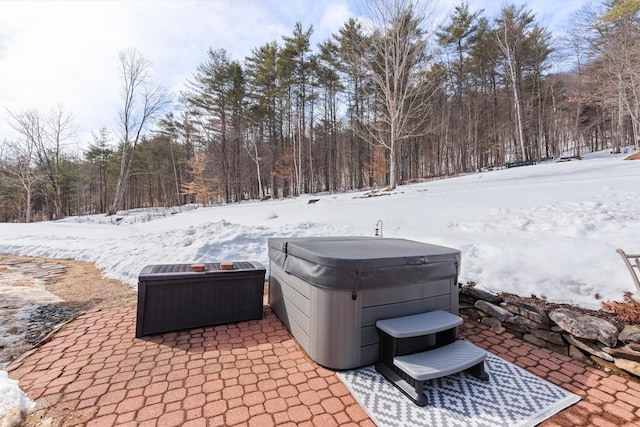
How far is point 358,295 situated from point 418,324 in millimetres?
442

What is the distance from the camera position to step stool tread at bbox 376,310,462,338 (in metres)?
1.63

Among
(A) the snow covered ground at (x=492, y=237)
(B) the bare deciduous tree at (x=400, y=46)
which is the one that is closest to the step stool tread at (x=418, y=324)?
(A) the snow covered ground at (x=492, y=237)

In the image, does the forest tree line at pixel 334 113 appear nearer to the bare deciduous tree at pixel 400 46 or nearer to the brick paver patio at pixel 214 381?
the bare deciduous tree at pixel 400 46

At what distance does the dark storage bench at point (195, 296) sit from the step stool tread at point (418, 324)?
140cm

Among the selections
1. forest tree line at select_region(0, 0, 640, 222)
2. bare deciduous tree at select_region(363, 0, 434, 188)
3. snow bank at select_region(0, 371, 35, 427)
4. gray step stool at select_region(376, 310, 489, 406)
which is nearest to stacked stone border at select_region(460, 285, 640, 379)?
gray step stool at select_region(376, 310, 489, 406)

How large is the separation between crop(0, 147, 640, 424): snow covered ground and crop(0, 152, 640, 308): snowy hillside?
0.01 metres

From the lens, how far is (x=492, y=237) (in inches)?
135

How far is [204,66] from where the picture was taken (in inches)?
599

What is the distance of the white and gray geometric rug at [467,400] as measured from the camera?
137cm

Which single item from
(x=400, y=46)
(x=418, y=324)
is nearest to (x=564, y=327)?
(x=418, y=324)

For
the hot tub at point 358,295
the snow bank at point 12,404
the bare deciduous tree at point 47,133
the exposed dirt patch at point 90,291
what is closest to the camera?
the snow bank at point 12,404

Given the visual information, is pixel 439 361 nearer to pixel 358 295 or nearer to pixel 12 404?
pixel 358 295

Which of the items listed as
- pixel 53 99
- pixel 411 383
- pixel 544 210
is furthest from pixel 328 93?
pixel 411 383

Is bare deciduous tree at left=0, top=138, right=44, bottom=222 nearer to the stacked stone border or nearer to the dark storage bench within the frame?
the dark storage bench
